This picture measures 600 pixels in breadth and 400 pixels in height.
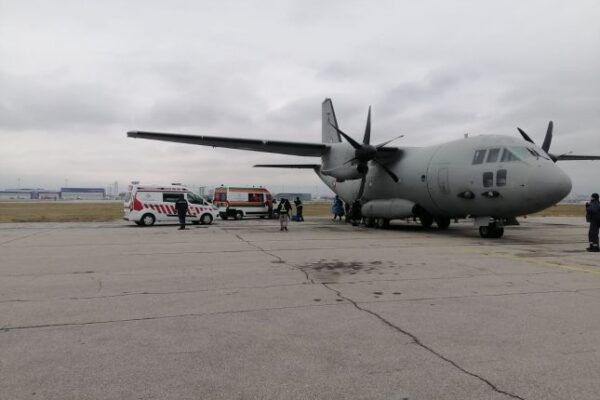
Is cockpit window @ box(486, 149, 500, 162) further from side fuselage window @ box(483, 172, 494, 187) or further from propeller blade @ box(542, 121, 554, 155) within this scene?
propeller blade @ box(542, 121, 554, 155)

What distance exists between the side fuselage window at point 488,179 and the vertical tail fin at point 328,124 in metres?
13.4

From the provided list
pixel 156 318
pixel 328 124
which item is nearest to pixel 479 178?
pixel 156 318

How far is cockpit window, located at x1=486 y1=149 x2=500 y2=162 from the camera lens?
47.9ft

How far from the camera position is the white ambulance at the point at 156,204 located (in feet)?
71.0

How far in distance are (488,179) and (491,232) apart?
209cm

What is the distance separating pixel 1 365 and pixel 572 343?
5233mm

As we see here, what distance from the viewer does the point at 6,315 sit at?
5.37 metres

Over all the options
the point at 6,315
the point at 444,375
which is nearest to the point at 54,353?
the point at 6,315

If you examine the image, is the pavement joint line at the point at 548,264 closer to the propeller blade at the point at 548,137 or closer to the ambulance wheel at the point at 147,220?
the propeller blade at the point at 548,137

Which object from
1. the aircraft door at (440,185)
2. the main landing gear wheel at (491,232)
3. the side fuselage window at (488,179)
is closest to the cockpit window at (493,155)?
the side fuselage window at (488,179)

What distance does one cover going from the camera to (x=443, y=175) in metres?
16.4

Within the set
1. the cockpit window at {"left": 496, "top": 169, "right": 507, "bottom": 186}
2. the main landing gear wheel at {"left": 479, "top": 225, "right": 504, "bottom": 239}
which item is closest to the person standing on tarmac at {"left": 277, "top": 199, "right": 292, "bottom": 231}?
the main landing gear wheel at {"left": 479, "top": 225, "right": 504, "bottom": 239}

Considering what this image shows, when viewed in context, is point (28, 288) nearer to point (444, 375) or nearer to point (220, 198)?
point (444, 375)

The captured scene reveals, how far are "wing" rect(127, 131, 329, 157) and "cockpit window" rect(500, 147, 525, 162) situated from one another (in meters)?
9.19
